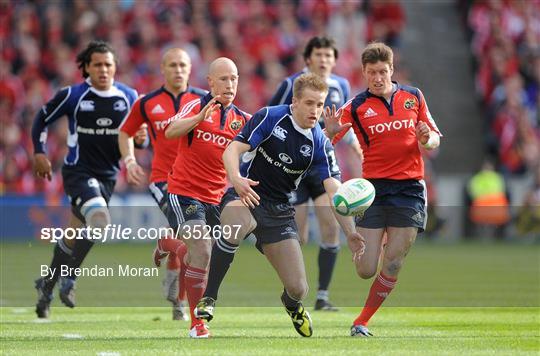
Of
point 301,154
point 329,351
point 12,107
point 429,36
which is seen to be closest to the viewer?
point 329,351

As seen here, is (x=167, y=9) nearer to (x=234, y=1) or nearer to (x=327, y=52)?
(x=234, y=1)

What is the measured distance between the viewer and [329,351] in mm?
9156

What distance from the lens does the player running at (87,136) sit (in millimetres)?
12711

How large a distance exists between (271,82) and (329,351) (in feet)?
54.5

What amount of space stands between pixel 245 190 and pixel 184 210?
140cm

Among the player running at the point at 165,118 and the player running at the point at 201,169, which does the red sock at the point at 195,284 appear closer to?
the player running at the point at 201,169

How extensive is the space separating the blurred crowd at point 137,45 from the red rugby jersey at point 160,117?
1102cm

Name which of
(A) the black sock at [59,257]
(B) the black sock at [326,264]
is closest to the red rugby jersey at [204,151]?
(A) the black sock at [59,257]

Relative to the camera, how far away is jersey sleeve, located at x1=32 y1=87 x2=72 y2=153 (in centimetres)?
1282

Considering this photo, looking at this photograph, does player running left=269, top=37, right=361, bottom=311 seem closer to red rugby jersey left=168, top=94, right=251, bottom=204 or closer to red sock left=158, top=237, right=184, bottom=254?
red sock left=158, top=237, right=184, bottom=254

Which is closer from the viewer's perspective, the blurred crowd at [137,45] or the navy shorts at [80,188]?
the navy shorts at [80,188]

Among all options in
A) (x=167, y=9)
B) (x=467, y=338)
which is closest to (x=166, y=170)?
(x=467, y=338)

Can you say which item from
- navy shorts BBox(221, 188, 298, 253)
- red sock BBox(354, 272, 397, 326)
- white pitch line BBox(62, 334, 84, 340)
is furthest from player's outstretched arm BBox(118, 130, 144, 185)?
red sock BBox(354, 272, 397, 326)

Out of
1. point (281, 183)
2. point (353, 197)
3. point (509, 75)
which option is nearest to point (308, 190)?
point (281, 183)
